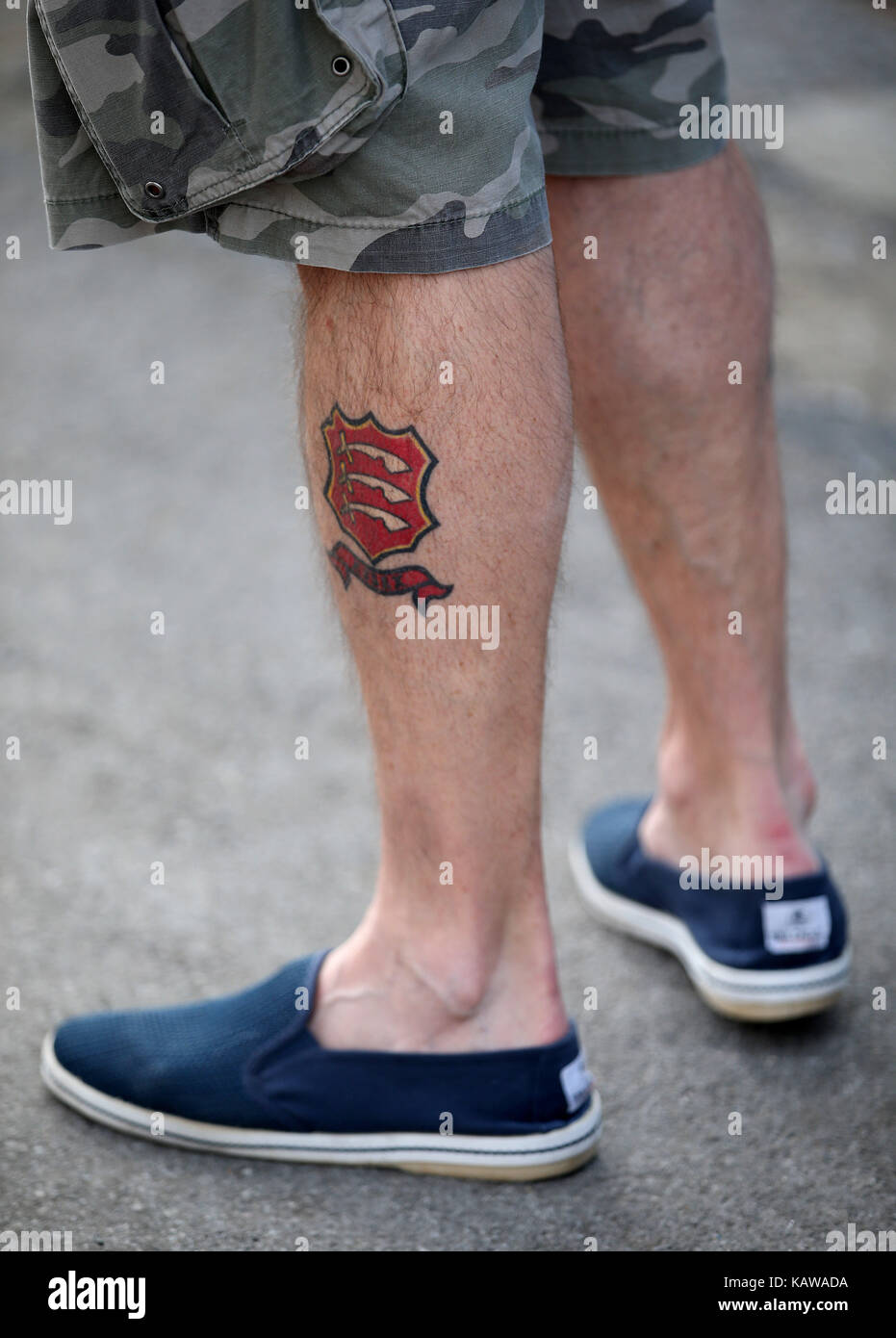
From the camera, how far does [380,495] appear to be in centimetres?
108

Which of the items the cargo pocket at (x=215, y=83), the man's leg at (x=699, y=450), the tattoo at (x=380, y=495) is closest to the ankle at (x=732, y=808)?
the man's leg at (x=699, y=450)

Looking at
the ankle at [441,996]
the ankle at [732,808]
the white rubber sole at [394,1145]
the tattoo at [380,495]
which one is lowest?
the white rubber sole at [394,1145]

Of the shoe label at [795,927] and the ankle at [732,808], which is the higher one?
the ankle at [732,808]

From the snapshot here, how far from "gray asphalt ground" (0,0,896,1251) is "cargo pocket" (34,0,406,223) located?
0.40 m

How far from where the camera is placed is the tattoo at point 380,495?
3.47 feet

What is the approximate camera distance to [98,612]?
2.25 metres

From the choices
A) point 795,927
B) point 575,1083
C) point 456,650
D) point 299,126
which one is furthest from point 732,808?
point 299,126

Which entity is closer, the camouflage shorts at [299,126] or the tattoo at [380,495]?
the camouflage shorts at [299,126]

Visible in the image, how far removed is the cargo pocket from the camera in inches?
36.5

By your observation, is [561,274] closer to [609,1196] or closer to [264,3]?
[264,3]

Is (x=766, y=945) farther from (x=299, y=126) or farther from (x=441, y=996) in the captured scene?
(x=299, y=126)

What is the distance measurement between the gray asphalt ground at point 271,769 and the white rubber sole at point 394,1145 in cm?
2

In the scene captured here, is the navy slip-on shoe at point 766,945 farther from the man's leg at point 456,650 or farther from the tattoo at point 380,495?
the tattoo at point 380,495
